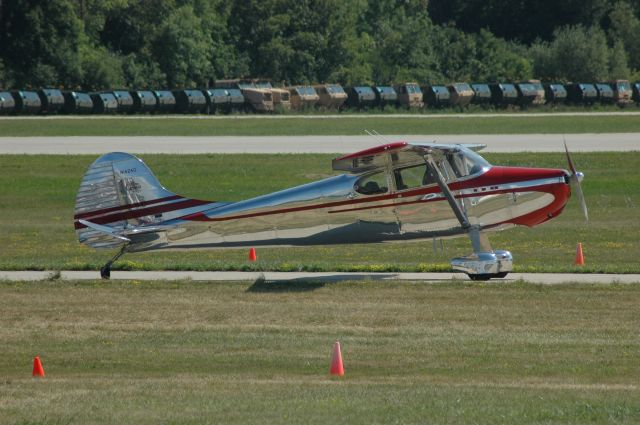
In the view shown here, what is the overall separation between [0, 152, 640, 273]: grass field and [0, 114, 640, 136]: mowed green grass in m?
10.5

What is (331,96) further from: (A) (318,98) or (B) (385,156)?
(B) (385,156)

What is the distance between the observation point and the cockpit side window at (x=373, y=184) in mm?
17141

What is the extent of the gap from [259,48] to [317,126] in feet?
90.0

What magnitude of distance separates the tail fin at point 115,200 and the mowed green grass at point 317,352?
887mm

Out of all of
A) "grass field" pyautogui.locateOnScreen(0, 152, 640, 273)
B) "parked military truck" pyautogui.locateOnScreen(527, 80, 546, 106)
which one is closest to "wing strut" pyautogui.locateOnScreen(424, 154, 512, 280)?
"grass field" pyautogui.locateOnScreen(0, 152, 640, 273)

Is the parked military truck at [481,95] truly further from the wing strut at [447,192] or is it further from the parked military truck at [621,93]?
the wing strut at [447,192]

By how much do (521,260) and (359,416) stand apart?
11009 millimetres

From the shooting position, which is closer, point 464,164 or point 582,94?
point 464,164

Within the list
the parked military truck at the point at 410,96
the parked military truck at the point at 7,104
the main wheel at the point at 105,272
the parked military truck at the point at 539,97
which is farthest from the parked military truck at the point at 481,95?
the main wheel at the point at 105,272

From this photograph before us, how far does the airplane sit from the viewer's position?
55.8 feet

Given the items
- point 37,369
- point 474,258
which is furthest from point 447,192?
point 37,369

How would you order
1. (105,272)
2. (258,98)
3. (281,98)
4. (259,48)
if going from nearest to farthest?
(105,272) → (258,98) → (281,98) → (259,48)

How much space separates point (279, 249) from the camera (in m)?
21.8

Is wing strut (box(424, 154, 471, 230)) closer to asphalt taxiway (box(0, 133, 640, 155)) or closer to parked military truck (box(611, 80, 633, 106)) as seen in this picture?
asphalt taxiway (box(0, 133, 640, 155))
